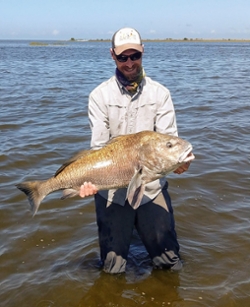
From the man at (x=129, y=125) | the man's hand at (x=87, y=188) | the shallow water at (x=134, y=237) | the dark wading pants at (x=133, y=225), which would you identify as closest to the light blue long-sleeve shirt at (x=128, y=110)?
the man at (x=129, y=125)

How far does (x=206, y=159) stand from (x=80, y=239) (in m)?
4.38

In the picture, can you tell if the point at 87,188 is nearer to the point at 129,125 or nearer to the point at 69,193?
the point at 69,193

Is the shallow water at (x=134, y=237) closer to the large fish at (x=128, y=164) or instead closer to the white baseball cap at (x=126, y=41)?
the large fish at (x=128, y=164)

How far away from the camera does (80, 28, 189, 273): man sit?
15.0 feet

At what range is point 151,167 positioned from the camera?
4102 millimetres

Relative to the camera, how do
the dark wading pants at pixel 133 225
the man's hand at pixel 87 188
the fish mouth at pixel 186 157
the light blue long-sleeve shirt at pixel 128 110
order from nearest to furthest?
the fish mouth at pixel 186 157, the man's hand at pixel 87 188, the light blue long-sleeve shirt at pixel 128 110, the dark wading pants at pixel 133 225

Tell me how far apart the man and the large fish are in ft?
1.43

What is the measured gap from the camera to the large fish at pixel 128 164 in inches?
159

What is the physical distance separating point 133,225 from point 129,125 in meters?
1.24

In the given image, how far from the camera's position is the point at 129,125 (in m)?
4.75

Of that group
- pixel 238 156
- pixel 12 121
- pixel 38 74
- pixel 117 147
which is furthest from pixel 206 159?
pixel 38 74

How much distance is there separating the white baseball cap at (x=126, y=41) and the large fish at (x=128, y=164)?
1.00m

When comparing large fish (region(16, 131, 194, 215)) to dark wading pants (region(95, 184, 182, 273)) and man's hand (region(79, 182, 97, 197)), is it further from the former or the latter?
dark wading pants (region(95, 184, 182, 273))

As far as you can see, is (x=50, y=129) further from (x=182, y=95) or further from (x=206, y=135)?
(x=182, y=95)
